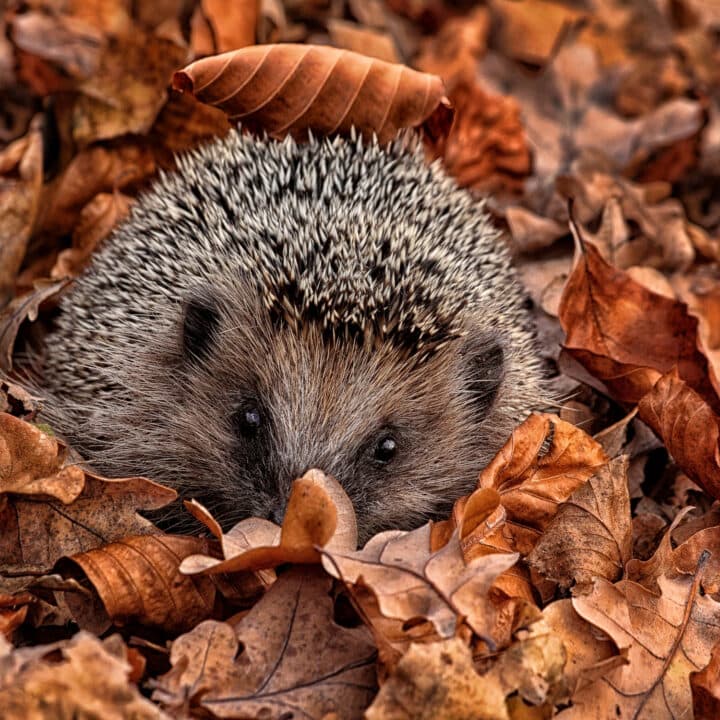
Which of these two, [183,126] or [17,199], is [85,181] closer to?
[17,199]

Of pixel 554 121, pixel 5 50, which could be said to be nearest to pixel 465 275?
pixel 554 121

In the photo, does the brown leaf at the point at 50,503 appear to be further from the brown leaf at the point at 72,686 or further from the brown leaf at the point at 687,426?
the brown leaf at the point at 687,426

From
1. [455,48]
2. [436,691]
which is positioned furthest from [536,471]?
[455,48]

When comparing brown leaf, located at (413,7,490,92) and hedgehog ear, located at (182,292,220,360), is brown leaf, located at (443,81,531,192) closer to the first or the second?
brown leaf, located at (413,7,490,92)

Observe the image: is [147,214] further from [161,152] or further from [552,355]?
[552,355]

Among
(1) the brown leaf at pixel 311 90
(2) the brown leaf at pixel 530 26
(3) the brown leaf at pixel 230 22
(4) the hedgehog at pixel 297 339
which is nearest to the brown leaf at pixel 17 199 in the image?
(4) the hedgehog at pixel 297 339

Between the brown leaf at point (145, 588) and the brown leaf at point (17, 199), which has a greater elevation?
the brown leaf at point (17, 199)
